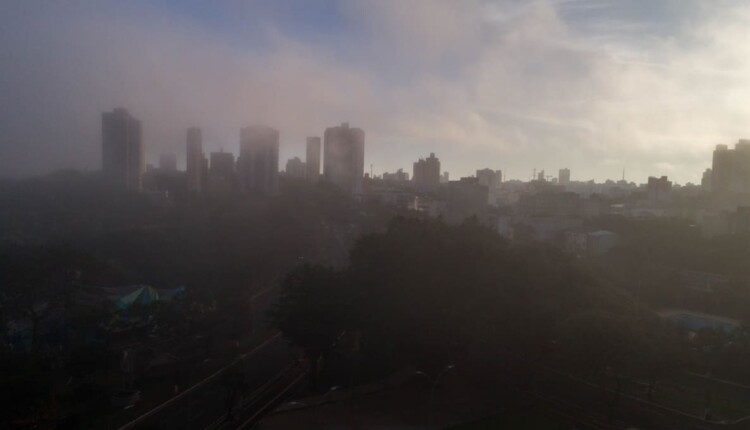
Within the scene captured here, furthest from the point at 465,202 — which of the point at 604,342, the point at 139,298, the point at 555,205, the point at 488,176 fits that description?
the point at 488,176

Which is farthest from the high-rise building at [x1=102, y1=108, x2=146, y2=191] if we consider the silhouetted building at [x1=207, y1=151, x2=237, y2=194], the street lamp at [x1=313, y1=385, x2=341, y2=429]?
the street lamp at [x1=313, y1=385, x2=341, y2=429]

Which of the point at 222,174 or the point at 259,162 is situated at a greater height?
the point at 259,162

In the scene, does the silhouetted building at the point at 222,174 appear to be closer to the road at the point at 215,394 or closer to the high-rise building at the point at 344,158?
the high-rise building at the point at 344,158

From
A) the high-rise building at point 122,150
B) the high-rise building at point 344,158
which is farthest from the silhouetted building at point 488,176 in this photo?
the high-rise building at point 122,150

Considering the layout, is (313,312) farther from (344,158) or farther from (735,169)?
(735,169)

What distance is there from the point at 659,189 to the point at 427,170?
1327cm

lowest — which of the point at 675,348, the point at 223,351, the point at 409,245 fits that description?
the point at 223,351

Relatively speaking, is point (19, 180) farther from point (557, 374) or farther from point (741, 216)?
point (741, 216)

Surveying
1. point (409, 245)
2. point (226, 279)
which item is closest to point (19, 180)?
point (226, 279)

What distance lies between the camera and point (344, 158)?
29125 mm

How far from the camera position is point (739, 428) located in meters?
6.54

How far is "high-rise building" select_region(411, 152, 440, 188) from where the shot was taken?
36062 mm

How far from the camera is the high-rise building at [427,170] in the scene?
118ft

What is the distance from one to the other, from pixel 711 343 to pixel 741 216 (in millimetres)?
13785
